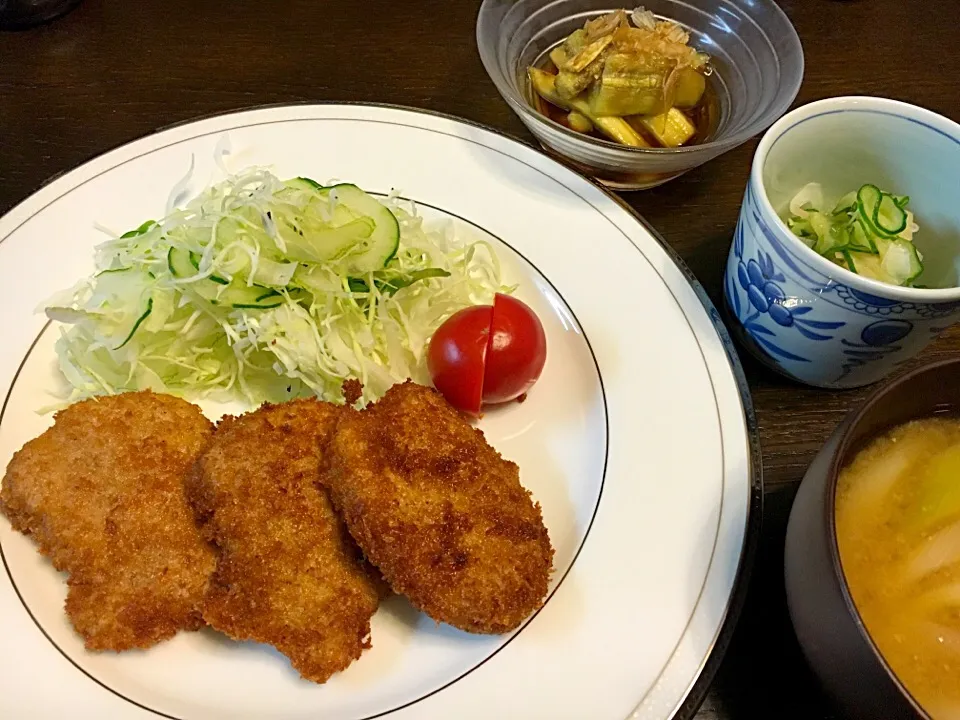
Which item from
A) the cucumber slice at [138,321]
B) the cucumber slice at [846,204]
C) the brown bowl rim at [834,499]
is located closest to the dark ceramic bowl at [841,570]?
the brown bowl rim at [834,499]

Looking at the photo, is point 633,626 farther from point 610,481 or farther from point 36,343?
point 36,343

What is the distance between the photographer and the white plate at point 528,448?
1.80 meters

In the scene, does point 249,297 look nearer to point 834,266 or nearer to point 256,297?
point 256,297

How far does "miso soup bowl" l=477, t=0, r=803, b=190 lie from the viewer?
261 cm

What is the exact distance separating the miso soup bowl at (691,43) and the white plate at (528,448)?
0.15m

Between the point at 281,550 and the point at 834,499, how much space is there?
1333mm

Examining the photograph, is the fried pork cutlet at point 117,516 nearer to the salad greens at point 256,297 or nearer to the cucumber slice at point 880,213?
the salad greens at point 256,297

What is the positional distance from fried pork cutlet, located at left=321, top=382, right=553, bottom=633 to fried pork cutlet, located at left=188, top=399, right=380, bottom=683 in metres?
0.09

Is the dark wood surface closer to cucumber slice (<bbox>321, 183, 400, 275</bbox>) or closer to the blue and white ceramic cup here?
the blue and white ceramic cup

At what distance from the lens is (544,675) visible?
1.82 m

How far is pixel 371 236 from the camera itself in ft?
7.93

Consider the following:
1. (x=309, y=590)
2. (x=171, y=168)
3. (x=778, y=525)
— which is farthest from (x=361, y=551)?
(x=171, y=168)

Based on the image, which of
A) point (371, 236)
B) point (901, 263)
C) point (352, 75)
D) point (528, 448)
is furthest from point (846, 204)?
point (352, 75)

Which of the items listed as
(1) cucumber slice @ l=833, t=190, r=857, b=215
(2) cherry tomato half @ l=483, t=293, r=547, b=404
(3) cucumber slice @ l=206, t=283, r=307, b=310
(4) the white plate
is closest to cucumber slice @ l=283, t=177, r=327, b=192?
(4) the white plate
